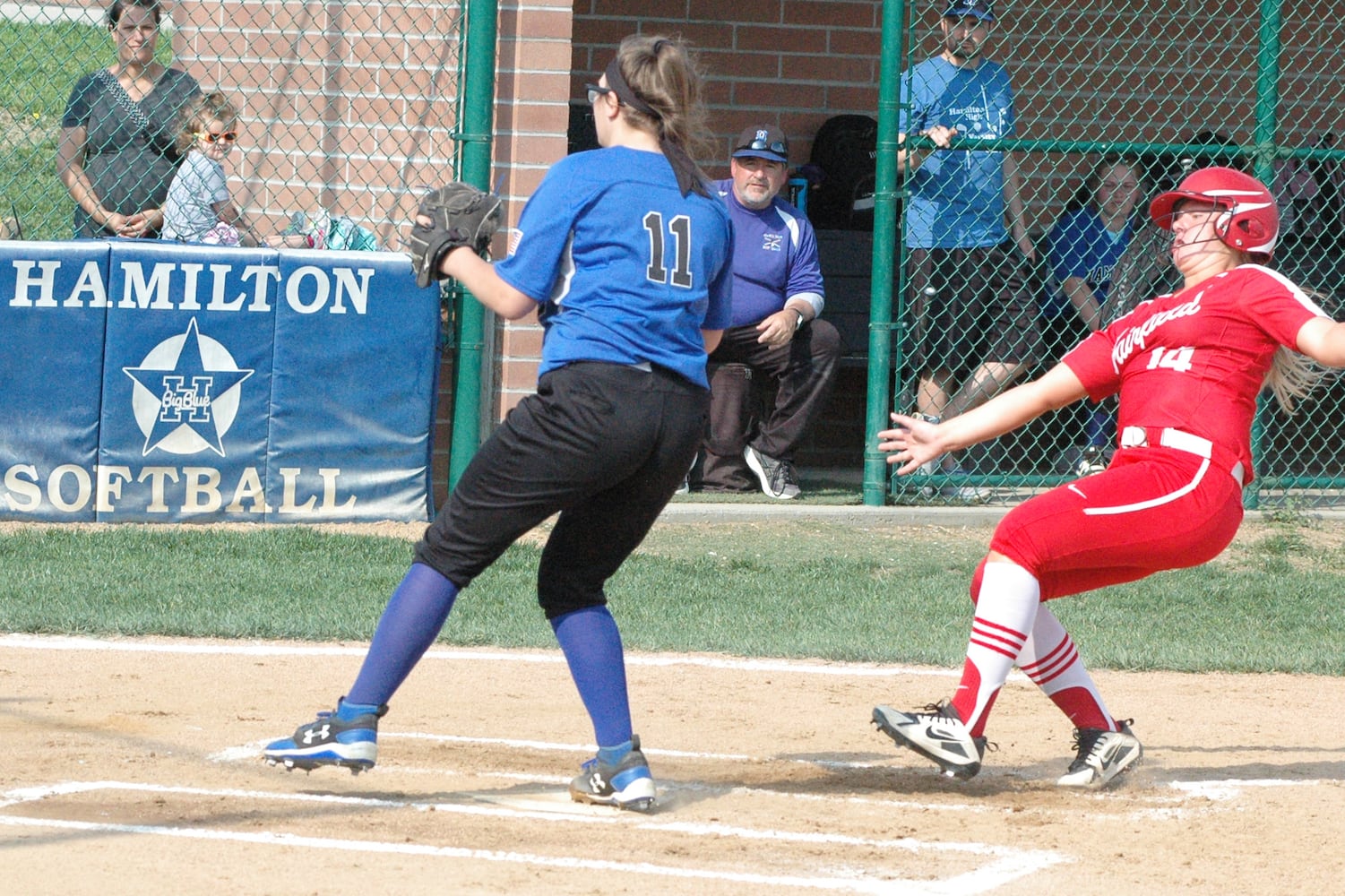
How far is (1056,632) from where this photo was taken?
444cm

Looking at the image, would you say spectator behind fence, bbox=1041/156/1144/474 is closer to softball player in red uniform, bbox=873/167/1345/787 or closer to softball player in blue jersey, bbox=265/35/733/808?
softball player in red uniform, bbox=873/167/1345/787

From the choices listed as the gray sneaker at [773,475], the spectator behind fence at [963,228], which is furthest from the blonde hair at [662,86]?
the gray sneaker at [773,475]

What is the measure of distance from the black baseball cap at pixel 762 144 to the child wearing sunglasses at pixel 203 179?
2513 mm

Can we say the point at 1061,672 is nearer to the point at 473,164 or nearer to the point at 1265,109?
the point at 473,164

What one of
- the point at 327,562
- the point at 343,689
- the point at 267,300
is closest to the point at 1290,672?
the point at 343,689

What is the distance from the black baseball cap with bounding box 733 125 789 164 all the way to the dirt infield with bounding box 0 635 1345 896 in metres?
3.51

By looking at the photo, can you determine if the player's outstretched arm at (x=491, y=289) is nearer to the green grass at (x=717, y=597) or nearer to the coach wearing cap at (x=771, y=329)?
the green grass at (x=717, y=597)

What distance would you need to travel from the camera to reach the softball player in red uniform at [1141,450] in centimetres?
414

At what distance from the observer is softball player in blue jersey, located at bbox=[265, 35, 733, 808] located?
386 centimetres

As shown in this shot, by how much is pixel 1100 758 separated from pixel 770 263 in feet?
15.5

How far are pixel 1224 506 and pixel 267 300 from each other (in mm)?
4974

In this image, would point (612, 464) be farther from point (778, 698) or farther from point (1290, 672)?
point (1290, 672)

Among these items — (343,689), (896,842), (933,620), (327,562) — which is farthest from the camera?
(327,562)

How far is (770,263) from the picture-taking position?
8.81m
